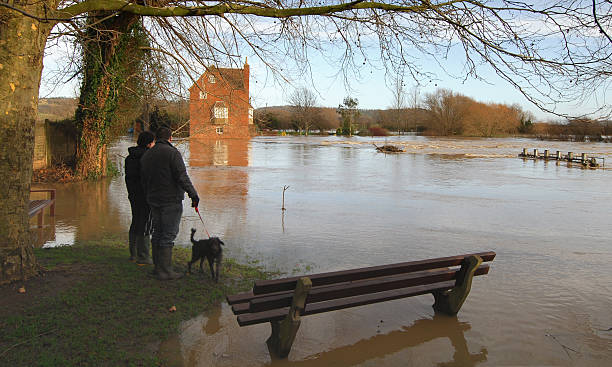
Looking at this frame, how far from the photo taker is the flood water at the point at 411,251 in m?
4.16

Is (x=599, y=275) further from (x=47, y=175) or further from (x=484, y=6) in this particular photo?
(x=47, y=175)

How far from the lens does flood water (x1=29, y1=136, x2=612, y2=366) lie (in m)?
4.16

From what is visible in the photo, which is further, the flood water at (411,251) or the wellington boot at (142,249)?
the wellington boot at (142,249)

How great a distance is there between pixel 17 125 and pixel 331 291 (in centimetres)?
370

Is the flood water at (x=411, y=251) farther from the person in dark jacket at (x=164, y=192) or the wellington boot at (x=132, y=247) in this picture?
the wellington boot at (x=132, y=247)

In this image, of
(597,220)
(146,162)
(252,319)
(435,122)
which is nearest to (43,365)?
(252,319)

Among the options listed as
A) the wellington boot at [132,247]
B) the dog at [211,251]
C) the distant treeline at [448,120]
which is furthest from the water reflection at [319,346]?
the distant treeline at [448,120]

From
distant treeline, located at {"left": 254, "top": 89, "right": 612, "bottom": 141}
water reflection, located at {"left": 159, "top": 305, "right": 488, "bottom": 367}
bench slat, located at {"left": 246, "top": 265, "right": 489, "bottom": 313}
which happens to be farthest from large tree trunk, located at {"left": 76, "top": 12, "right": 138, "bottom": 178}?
distant treeline, located at {"left": 254, "top": 89, "right": 612, "bottom": 141}

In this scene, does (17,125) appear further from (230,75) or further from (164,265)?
(230,75)

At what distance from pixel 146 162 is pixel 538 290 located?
205 inches

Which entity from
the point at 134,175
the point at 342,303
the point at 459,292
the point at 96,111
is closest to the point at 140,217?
the point at 134,175

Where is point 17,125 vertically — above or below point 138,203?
above

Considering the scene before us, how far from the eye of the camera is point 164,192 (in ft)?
17.2

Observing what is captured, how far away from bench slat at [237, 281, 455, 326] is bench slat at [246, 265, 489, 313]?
0.20 ft
